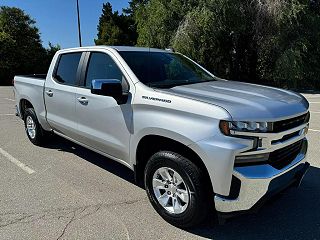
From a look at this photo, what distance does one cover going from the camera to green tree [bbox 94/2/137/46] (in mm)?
43438

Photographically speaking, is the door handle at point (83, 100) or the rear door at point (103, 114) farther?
the door handle at point (83, 100)

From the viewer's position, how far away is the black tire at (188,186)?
325 cm

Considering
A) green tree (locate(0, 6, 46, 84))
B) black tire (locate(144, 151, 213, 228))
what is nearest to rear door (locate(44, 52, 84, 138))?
black tire (locate(144, 151, 213, 228))

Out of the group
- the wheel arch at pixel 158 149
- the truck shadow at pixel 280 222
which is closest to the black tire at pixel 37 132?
the wheel arch at pixel 158 149

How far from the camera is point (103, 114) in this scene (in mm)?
4246

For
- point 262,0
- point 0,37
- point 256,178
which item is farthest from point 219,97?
point 0,37

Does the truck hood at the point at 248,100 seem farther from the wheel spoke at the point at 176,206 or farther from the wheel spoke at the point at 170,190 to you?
the wheel spoke at the point at 176,206

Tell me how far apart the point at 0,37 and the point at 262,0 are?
23.3 metres

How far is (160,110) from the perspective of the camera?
3514mm

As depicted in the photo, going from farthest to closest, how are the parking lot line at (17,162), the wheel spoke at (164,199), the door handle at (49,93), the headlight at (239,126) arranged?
the door handle at (49,93) < the parking lot line at (17,162) < the wheel spoke at (164,199) < the headlight at (239,126)

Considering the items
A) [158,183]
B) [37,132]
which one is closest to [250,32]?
[37,132]

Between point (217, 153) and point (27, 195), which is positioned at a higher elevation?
point (217, 153)

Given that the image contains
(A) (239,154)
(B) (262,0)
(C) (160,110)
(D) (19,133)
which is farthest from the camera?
(B) (262,0)

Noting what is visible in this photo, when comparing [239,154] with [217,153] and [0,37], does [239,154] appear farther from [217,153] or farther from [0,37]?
[0,37]
